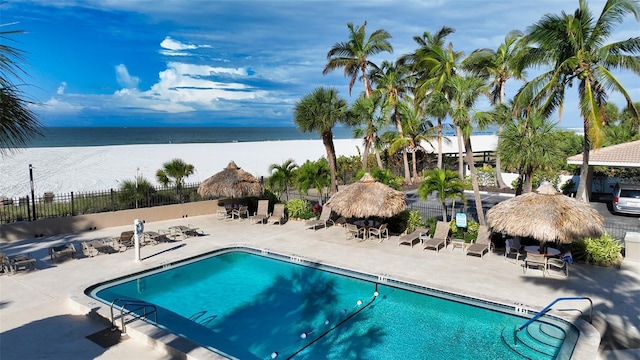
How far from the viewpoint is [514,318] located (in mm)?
8688

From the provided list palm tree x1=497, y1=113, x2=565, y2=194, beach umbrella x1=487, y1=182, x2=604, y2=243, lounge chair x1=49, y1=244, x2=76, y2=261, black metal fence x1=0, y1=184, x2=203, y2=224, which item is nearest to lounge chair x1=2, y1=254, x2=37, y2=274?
lounge chair x1=49, y1=244, x2=76, y2=261

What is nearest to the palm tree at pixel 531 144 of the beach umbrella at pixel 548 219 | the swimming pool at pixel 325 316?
the beach umbrella at pixel 548 219

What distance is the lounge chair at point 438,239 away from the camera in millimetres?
13139

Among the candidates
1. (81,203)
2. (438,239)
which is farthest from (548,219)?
(81,203)

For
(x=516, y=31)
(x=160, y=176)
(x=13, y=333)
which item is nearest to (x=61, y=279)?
(x=13, y=333)

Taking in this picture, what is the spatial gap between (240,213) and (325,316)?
10.4 m

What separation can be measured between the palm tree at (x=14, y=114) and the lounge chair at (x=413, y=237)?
11270 mm

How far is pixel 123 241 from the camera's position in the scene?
1375 centimetres

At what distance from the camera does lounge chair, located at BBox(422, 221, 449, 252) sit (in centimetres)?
1314

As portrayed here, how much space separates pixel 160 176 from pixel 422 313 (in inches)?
633

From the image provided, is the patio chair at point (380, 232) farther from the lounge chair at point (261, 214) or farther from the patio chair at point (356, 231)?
the lounge chair at point (261, 214)

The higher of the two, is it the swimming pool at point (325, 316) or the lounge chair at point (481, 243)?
the lounge chair at point (481, 243)

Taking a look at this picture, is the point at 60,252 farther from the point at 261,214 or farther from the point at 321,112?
the point at 321,112

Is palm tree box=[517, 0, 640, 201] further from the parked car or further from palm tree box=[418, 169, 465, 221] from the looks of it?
the parked car
